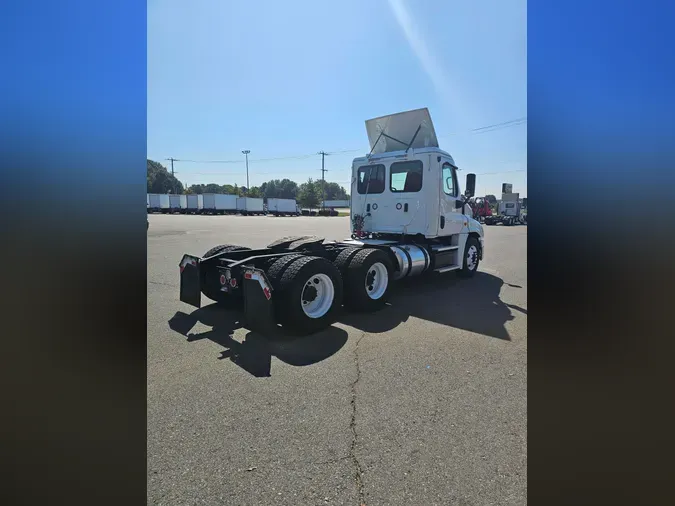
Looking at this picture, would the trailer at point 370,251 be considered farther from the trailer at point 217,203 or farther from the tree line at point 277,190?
the tree line at point 277,190

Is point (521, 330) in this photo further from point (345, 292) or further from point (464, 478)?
point (464, 478)

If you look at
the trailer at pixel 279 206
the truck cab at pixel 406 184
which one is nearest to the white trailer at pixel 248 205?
the trailer at pixel 279 206

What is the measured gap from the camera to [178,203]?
2183 inches

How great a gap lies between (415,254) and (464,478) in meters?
5.31

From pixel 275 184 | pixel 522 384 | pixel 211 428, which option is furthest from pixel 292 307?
pixel 275 184

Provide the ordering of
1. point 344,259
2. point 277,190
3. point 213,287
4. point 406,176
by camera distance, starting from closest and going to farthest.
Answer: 1. point 213,287
2. point 344,259
3. point 406,176
4. point 277,190

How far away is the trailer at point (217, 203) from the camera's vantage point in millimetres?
55000

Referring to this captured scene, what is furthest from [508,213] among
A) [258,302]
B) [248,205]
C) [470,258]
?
[248,205]

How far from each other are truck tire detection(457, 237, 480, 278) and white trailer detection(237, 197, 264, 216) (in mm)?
53772

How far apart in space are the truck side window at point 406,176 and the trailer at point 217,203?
50963 mm

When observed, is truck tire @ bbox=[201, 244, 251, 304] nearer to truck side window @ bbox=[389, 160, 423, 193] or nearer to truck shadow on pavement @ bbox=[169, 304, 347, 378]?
truck shadow on pavement @ bbox=[169, 304, 347, 378]

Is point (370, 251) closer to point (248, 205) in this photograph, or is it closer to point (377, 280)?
point (377, 280)

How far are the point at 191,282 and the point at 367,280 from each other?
109 inches
